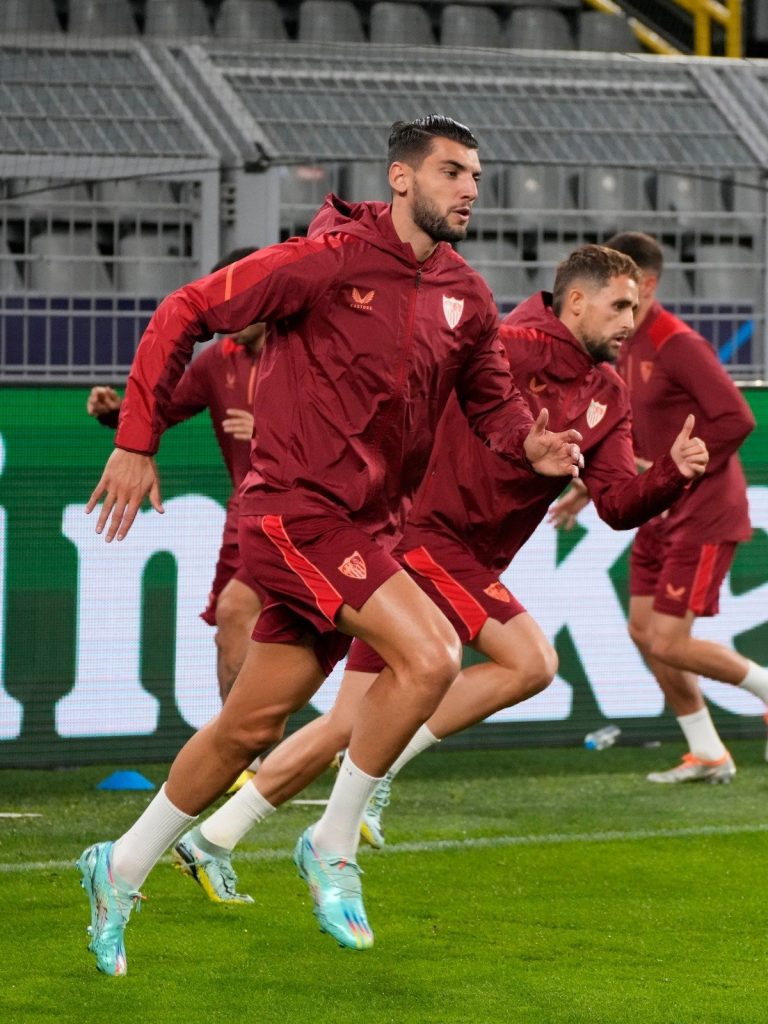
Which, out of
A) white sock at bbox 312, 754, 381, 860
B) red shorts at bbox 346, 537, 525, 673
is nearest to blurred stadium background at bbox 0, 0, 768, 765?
red shorts at bbox 346, 537, 525, 673

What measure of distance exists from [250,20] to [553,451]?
34.7 ft

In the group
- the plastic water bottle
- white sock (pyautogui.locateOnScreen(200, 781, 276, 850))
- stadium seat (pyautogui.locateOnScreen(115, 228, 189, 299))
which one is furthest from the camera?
stadium seat (pyautogui.locateOnScreen(115, 228, 189, 299))

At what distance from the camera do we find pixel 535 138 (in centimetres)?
941

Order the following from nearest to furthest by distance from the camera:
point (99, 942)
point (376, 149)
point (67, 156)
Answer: point (99, 942), point (67, 156), point (376, 149)

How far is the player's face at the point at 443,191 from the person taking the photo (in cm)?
442

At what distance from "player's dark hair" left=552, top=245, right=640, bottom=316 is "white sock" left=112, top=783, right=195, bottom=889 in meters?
2.32

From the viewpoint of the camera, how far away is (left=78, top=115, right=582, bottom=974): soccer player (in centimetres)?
422

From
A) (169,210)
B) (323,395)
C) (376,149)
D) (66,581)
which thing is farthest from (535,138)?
(323,395)

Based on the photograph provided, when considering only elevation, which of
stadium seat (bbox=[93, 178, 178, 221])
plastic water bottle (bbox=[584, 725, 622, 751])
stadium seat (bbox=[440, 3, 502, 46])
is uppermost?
stadium seat (bbox=[440, 3, 502, 46])

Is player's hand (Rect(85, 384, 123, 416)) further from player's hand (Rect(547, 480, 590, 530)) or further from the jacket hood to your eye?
player's hand (Rect(547, 480, 590, 530))

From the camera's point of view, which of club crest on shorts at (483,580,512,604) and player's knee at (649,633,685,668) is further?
player's knee at (649,633,685,668)

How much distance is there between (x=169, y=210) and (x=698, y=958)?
17.1 feet

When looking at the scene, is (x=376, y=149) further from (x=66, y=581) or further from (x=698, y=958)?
(x=698, y=958)

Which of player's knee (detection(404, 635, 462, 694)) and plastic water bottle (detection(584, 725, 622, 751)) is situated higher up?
player's knee (detection(404, 635, 462, 694))
